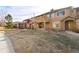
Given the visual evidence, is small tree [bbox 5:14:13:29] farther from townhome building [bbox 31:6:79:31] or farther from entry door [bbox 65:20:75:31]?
entry door [bbox 65:20:75:31]

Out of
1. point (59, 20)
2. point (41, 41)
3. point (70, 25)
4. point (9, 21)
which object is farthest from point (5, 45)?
point (70, 25)

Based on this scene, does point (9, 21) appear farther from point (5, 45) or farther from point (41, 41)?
point (41, 41)

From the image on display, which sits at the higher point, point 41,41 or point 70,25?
point 70,25

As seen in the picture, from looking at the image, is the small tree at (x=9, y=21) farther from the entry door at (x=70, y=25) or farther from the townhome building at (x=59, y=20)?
the entry door at (x=70, y=25)

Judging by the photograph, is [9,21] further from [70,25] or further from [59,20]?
[70,25]

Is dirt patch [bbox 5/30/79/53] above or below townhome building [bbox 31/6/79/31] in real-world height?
below

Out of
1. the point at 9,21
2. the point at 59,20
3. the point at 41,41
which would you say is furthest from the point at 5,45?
the point at 59,20

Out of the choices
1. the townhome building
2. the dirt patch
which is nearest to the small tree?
the dirt patch

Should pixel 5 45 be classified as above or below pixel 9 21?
below

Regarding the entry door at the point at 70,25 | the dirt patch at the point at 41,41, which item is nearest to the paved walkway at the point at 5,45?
the dirt patch at the point at 41,41

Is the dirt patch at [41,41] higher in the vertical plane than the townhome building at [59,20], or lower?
lower

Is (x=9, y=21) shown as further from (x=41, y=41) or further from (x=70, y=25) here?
(x=70, y=25)
